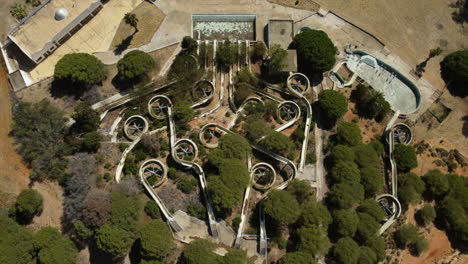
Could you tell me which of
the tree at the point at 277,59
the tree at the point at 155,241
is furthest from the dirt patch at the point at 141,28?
the tree at the point at 155,241

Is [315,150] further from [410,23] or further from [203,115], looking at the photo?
[410,23]

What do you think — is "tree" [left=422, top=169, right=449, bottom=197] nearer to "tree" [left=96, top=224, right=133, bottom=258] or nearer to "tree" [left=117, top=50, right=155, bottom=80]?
"tree" [left=96, top=224, right=133, bottom=258]

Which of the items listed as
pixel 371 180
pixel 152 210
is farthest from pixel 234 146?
pixel 371 180

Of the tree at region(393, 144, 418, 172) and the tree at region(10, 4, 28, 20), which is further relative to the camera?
the tree at region(10, 4, 28, 20)

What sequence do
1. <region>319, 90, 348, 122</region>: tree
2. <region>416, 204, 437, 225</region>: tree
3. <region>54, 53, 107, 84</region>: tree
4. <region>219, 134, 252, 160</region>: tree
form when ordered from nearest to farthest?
<region>219, 134, 252, 160</region>: tree < <region>54, 53, 107, 84</region>: tree < <region>416, 204, 437, 225</region>: tree < <region>319, 90, 348, 122</region>: tree

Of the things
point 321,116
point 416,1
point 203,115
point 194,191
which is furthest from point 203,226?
point 416,1

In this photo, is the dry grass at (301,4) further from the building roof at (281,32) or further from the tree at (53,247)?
the tree at (53,247)

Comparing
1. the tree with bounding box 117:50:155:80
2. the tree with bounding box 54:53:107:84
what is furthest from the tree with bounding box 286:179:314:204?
the tree with bounding box 54:53:107:84
